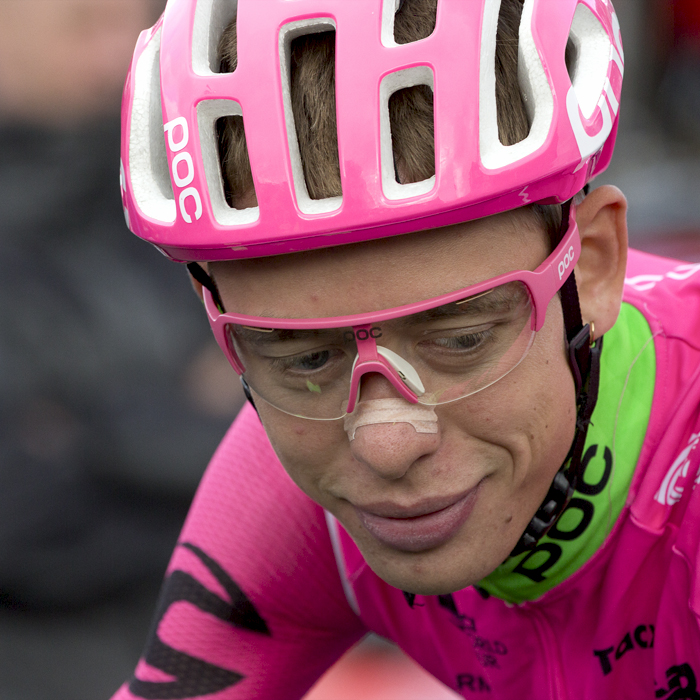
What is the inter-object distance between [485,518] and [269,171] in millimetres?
868

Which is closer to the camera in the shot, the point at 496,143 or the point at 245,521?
the point at 496,143

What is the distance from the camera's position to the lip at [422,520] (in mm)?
1890

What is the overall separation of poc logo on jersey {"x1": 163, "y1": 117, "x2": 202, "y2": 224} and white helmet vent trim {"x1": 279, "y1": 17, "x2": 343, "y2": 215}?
221mm

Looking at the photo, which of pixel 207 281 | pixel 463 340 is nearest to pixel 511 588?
pixel 463 340

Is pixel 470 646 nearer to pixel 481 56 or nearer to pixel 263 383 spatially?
pixel 263 383

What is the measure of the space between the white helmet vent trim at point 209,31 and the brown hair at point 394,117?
0.44ft

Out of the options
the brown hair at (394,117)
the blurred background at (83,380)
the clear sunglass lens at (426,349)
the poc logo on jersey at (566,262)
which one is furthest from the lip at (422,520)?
the blurred background at (83,380)

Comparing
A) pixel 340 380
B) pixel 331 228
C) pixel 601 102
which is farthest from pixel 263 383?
pixel 601 102

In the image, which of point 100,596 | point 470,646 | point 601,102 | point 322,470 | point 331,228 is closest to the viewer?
point 331,228

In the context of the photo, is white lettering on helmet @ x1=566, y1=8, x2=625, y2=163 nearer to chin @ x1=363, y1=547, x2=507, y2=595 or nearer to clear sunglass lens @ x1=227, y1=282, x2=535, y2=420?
clear sunglass lens @ x1=227, y1=282, x2=535, y2=420

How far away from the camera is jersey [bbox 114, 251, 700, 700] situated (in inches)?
85.3

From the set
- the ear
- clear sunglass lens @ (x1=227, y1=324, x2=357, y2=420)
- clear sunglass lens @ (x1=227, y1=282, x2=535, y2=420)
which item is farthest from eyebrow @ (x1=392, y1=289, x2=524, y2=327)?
the ear

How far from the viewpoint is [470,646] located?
8.43 feet

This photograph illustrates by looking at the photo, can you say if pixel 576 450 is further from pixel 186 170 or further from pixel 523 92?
pixel 186 170
